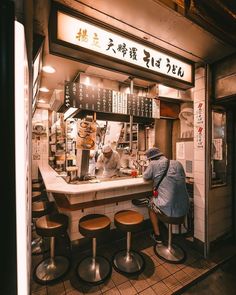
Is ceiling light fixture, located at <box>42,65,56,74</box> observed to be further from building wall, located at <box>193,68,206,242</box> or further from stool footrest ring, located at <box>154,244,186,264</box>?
stool footrest ring, located at <box>154,244,186,264</box>

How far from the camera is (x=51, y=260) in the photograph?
3.13 metres

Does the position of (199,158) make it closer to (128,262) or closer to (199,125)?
(199,125)

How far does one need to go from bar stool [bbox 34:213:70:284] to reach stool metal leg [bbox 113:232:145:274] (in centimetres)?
97

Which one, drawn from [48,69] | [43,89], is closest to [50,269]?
[48,69]

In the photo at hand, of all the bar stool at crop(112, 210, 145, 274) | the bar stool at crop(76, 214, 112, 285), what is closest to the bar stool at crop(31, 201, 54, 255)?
Answer: the bar stool at crop(76, 214, 112, 285)

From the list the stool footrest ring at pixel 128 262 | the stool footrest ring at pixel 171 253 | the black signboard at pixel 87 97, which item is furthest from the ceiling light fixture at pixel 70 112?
the stool footrest ring at pixel 171 253

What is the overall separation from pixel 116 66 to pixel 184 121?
10.5ft

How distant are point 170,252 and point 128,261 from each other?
1.01 m

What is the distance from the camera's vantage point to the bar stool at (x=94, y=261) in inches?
112

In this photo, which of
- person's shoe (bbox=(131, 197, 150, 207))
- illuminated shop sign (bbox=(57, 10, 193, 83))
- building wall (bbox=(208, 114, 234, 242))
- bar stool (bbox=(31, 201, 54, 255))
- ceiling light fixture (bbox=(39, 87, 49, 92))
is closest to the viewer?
illuminated shop sign (bbox=(57, 10, 193, 83))

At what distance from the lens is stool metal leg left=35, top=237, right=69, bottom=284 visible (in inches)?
113

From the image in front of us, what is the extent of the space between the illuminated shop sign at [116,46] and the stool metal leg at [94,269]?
10.4 feet

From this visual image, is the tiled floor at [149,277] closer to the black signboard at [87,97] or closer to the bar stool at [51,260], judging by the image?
the bar stool at [51,260]

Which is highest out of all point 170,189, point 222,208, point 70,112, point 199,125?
point 70,112
